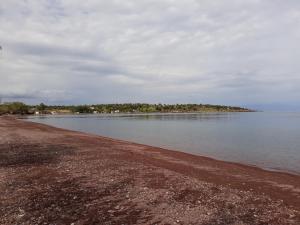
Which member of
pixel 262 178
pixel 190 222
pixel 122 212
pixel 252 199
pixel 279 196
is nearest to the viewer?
pixel 190 222

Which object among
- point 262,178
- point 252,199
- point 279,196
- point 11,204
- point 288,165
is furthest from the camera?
point 288,165

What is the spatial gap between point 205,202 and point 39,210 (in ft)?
17.3

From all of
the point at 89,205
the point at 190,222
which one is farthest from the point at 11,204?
the point at 190,222

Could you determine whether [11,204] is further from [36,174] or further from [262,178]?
[262,178]

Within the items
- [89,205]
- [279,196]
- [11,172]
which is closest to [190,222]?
[89,205]

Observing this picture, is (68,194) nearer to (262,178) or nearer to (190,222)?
(190,222)

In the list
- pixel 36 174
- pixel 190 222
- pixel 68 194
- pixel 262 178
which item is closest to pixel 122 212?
pixel 190 222

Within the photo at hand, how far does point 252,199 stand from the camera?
13.3m

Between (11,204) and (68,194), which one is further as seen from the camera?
(68,194)

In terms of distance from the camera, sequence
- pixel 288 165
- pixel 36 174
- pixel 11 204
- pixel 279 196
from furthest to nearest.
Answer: pixel 288 165 < pixel 36 174 < pixel 279 196 < pixel 11 204

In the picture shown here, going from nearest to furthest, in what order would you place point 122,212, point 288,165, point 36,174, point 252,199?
point 122,212
point 252,199
point 36,174
point 288,165

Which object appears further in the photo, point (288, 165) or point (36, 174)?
point (288, 165)

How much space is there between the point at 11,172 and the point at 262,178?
1229 centimetres

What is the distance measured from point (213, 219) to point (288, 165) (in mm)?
18559
